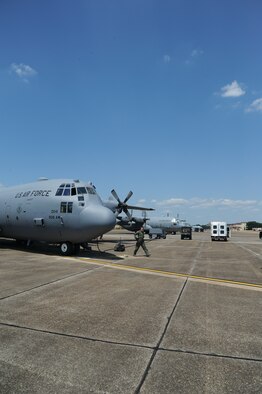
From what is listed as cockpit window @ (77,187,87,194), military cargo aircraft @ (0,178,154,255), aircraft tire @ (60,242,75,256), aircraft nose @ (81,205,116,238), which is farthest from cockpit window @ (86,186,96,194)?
Answer: aircraft tire @ (60,242,75,256)

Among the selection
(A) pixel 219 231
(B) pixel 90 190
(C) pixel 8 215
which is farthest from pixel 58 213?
(A) pixel 219 231

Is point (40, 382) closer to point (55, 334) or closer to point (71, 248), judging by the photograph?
point (55, 334)

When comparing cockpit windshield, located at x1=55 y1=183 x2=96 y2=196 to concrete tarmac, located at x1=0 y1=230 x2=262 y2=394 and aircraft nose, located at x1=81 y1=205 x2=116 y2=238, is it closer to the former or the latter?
aircraft nose, located at x1=81 y1=205 x2=116 y2=238

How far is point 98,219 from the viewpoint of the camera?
1848 centimetres

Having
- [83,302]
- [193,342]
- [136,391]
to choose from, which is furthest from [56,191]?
[136,391]

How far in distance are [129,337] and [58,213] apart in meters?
14.4

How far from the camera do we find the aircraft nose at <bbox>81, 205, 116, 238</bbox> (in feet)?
60.6

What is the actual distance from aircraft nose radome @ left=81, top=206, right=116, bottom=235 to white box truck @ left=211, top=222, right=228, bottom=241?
3463 cm

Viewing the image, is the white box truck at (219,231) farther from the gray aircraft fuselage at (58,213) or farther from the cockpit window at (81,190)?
the cockpit window at (81,190)

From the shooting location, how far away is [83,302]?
8.53 meters

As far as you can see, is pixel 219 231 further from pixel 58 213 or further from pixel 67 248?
pixel 58 213

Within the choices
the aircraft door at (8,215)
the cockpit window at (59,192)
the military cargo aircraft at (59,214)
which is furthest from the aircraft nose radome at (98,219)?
the aircraft door at (8,215)

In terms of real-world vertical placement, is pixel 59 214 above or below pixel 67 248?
above

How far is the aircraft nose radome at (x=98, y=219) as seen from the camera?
60.6 ft
